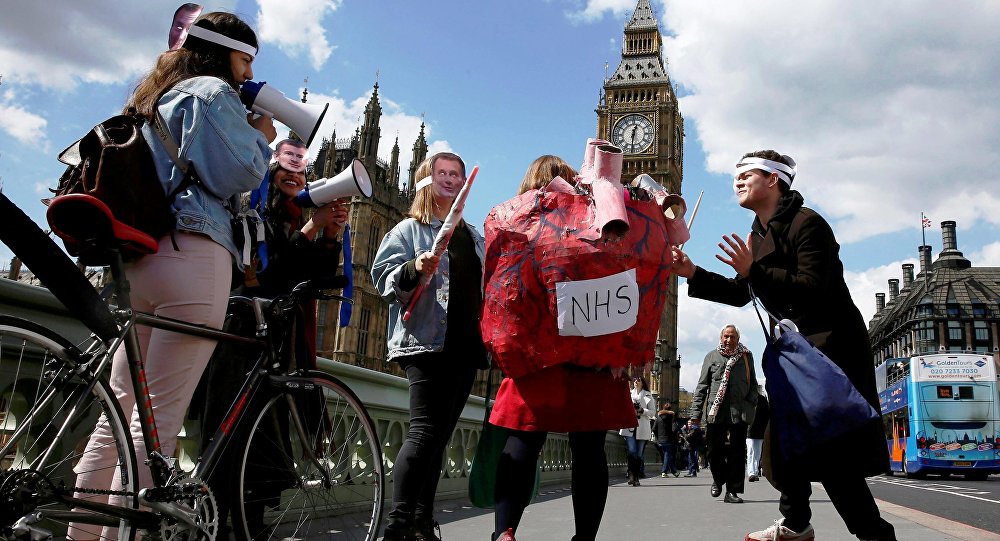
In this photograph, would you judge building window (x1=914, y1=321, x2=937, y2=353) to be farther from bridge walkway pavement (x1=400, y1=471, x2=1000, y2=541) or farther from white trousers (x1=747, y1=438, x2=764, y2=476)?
bridge walkway pavement (x1=400, y1=471, x2=1000, y2=541)

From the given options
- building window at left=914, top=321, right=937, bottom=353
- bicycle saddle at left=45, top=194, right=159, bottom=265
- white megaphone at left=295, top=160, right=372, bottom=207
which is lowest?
bicycle saddle at left=45, top=194, right=159, bottom=265

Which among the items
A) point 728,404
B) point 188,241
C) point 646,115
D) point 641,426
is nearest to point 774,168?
point 188,241

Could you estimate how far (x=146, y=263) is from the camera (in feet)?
7.47

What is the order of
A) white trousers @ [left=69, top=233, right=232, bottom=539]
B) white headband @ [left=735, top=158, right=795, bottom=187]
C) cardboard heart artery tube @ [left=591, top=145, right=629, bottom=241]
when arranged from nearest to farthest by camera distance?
white trousers @ [left=69, top=233, right=232, bottom=539] → cardboard heart artery tube @ [left=591, top=145, right=629, bottom=241] → white headband @ [left=735, top=158, right=795, bottom=187]

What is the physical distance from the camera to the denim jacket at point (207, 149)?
7.57ft

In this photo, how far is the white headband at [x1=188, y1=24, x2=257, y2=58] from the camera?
250cm

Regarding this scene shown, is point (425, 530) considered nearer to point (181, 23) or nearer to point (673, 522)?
point (181, 23)

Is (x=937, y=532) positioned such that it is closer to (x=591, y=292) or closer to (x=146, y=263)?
(x=591, y=292)

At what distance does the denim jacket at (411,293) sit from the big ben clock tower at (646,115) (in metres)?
73.4

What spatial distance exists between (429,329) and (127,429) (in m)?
1.33

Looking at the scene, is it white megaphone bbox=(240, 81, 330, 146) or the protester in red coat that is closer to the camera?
white megaphone bbox=(240, 81, 330, 146)

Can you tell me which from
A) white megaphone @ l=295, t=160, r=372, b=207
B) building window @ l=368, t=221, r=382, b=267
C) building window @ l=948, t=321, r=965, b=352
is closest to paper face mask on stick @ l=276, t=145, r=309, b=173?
white megaphone @ l=295, t=160, r=372, b=207

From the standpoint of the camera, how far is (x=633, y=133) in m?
78.4

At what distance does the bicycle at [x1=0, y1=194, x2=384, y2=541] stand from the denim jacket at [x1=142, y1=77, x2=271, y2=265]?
0.78ft
